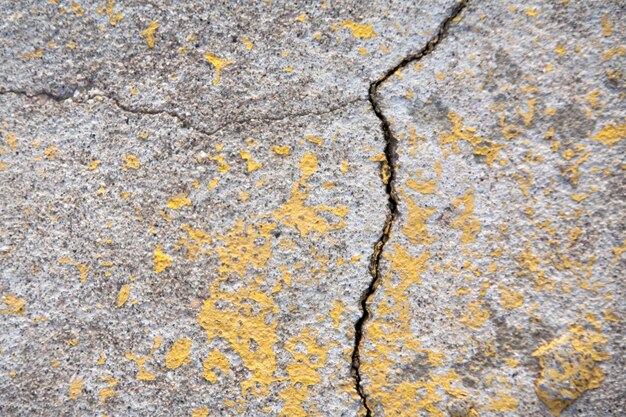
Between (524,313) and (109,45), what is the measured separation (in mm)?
1265

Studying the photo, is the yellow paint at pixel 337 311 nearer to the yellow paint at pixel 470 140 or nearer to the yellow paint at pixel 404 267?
the yellow paint at pixel 404 267

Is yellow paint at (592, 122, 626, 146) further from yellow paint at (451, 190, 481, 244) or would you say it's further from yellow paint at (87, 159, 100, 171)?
yellow paint at (87, 159, 100, 171)

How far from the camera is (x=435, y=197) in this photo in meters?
1.27

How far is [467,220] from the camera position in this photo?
126 centimetres

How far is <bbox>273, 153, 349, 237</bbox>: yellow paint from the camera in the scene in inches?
51.4

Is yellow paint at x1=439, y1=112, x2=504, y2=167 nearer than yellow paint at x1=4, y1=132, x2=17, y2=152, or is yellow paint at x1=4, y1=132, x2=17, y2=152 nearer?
yellow paint at x1=439, y1=112, x2=504, y2=167

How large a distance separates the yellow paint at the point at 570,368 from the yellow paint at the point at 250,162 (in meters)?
0.85

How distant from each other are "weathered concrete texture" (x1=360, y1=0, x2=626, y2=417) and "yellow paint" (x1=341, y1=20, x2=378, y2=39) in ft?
0.44

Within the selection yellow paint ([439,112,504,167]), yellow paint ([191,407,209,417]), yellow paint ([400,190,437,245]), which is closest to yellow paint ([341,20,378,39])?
yellow paint ([439,112,504,167])

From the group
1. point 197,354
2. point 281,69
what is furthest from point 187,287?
point 281,69

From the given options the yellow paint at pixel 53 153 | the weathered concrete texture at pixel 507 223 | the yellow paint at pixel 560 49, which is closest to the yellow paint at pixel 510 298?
the weathered concrete texture at pixel 507 223

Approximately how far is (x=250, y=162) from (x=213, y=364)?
54 centimetres

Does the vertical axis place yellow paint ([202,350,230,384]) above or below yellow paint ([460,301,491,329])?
below

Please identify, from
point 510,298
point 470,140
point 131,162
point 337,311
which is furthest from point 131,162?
point 510,298
